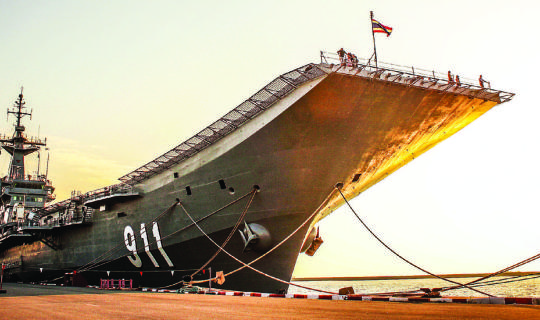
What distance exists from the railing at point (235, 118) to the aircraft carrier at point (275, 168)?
0.03 metres

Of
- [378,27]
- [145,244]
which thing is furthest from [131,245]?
[378,27]

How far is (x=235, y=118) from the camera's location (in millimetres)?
13750

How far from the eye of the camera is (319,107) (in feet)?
39.2

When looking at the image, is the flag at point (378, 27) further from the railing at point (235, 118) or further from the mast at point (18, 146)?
the mast at point (18, 146)

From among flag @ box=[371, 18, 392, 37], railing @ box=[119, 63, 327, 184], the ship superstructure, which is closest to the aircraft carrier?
railing @ box=[119, 63, 327, 184]

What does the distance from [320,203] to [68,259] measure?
15325 mm

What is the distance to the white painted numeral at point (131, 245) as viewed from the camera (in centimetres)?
1747

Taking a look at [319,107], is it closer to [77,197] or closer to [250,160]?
[250,160]

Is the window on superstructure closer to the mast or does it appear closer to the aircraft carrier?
the aircraft carrier

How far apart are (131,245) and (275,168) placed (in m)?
8.03

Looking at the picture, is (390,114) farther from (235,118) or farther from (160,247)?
(160,247)

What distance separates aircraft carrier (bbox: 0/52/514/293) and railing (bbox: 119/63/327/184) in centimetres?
3

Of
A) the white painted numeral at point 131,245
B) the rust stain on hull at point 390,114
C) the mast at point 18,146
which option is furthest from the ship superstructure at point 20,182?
the rust stain on hull at point 390,114

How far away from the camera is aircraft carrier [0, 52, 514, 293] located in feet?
39.4
